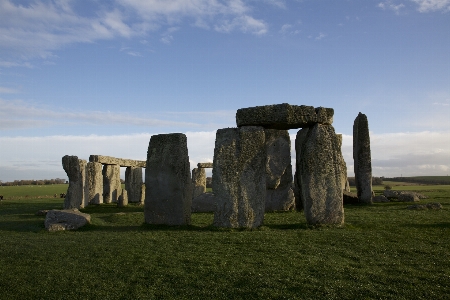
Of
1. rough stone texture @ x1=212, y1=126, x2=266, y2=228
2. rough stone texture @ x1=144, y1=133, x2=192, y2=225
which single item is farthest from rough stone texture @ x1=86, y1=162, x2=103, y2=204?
rough stone texture @ x1=212, y1=126, x2=266, y2=228

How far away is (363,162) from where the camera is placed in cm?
1903

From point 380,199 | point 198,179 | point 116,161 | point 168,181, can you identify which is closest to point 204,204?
point 168,181

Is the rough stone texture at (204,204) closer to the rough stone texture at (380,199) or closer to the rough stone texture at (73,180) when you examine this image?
the rough stone texture at (73,180)

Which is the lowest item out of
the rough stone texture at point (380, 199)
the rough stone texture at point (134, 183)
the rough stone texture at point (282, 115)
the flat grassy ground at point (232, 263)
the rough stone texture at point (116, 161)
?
the flat grassy ground at point (232, 263)

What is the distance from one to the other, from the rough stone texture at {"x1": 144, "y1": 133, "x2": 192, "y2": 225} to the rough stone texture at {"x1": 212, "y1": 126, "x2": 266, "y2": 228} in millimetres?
1281

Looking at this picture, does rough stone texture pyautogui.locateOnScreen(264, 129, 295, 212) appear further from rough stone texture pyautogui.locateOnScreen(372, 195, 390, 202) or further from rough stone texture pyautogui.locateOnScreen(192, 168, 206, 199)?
rough stone texture pyautogui.locateOnScreen(192, 168, 206, 199)

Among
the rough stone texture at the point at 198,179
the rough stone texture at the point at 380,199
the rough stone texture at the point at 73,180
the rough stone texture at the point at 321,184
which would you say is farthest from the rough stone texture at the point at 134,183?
the rough stone texture at the point at 321,184

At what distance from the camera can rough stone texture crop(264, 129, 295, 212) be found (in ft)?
54.6

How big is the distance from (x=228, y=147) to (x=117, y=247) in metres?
3.89

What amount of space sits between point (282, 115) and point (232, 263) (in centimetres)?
495

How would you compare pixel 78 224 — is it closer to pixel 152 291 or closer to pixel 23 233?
pixel 23 233

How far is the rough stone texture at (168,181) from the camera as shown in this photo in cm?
1177

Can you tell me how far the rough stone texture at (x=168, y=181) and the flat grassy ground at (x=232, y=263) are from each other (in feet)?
2.69

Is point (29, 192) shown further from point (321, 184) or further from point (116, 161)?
point (321, 184)
